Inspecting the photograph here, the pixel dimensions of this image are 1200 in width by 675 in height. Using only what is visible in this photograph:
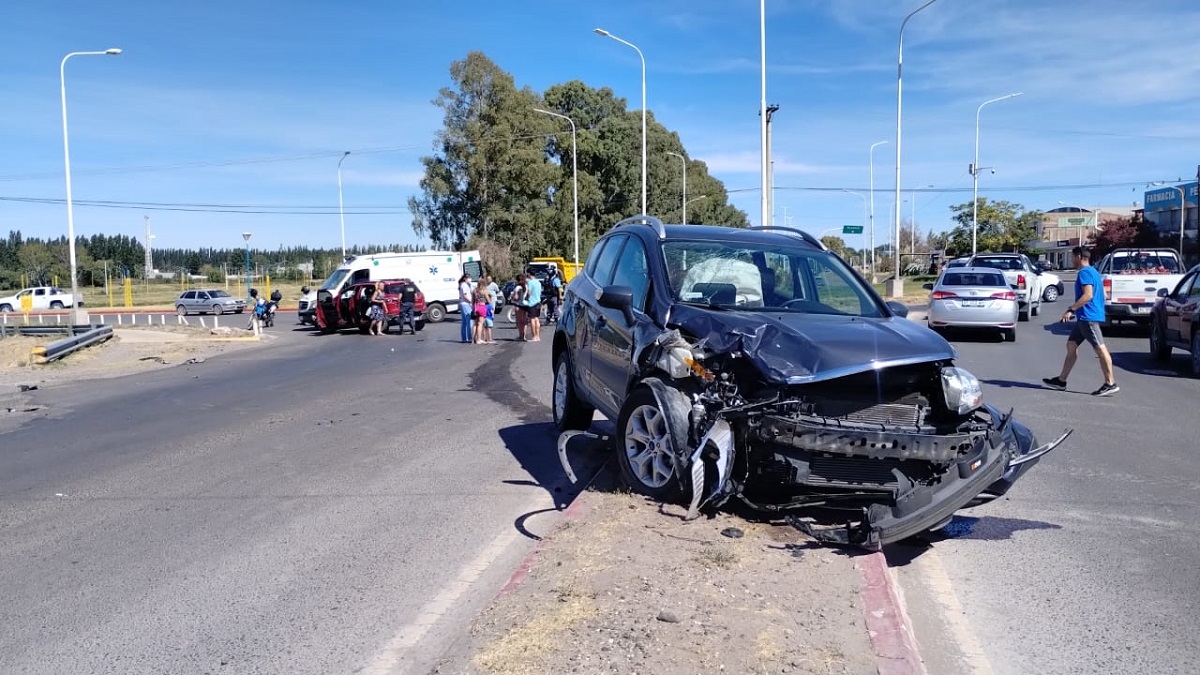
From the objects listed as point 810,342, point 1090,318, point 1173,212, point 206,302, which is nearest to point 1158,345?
point 1090,318

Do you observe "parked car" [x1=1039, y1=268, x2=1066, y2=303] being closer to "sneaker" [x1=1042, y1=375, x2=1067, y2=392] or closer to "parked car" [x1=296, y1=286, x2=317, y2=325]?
"sneaker" [x1=1042, y1=375, x2=1067, y2=392]

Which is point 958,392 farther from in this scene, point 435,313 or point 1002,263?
point 435,313

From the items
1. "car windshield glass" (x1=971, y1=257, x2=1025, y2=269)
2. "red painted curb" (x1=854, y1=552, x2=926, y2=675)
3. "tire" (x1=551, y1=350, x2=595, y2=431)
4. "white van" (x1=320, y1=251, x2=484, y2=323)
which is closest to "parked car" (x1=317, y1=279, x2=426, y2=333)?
"white van" (x1=320, y1=251, x2=484, y2=323)

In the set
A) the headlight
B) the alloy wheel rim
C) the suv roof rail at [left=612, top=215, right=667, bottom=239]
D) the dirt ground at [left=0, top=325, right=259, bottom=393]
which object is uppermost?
the suv roof rail at [left=612, top=215, right=667, bottom=239]

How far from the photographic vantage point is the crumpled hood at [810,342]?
502 centimetres

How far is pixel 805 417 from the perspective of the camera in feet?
16.3

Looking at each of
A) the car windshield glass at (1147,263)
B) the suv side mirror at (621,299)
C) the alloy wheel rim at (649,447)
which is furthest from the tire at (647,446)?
the car windshield glass at (1147,263)

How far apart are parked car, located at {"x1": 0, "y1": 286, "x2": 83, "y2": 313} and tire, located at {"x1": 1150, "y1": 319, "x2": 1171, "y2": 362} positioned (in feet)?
175

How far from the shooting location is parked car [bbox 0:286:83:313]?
169ft

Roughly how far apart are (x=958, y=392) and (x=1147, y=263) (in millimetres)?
18808

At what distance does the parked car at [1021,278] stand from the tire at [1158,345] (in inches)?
279

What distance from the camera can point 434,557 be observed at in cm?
545

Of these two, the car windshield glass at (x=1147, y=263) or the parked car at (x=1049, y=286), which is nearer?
the car windshield glass at (x=1147, y=263)

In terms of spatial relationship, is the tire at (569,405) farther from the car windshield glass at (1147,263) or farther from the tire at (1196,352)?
the car windshield glass at (1147,263)
